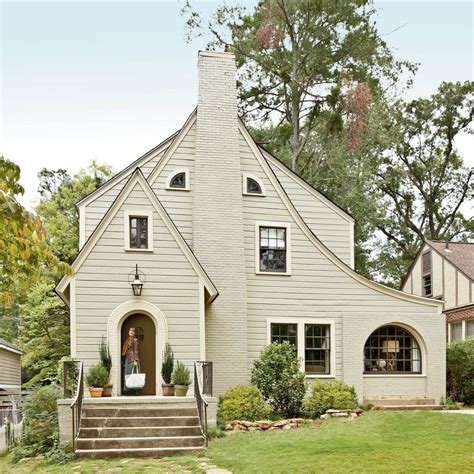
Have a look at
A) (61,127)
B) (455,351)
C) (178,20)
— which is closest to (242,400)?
(455,351)

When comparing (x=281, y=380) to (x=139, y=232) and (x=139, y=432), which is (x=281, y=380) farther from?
(x=139, y=232)

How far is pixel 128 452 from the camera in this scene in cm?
1255

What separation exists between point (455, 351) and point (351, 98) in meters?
11.6

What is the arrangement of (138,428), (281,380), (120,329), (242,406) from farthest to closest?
(281,380), (120,329), (242,406), (138,428)

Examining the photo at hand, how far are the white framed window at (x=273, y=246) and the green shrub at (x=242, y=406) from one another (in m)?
3.97

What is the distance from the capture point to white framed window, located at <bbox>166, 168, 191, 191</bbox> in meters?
19.2

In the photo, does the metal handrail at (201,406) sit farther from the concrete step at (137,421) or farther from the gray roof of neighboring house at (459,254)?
the gray roof of neighboring house at (459,254)

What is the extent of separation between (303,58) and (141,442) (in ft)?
68.5

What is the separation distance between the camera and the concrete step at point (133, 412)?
13844 millimetres

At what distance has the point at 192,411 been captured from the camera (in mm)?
14180

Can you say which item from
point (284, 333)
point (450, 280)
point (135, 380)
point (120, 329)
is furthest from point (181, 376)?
point (450, 280)

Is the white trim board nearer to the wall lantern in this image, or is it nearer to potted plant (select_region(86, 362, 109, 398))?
the wall lantern

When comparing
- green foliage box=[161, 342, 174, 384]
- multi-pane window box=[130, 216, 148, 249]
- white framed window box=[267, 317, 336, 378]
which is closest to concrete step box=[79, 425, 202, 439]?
green foliage box=[161, 342, 174, 384]

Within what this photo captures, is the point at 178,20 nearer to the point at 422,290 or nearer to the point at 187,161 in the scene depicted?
the point at 187,161
